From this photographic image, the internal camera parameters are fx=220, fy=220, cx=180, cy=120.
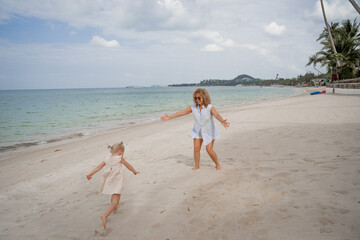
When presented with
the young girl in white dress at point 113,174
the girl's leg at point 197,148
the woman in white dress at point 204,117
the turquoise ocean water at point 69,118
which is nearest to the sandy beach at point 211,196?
the girl's leg at point 197,148

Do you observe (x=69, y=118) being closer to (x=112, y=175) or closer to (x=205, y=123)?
(x=205, y=123)

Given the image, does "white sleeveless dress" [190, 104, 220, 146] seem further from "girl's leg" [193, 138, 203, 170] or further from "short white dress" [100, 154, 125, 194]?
"short white dress" [100, 154, 125, 194]

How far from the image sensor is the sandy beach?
2734 mm

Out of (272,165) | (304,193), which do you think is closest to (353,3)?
(272,165)

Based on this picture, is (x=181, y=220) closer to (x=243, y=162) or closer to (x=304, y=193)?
(x=304, y=193)

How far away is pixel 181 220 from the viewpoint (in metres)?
3.02

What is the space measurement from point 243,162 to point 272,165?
2.12ft

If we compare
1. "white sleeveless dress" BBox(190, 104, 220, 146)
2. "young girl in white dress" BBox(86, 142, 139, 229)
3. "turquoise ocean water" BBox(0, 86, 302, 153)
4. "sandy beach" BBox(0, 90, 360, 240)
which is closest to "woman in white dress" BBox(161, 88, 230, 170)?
"white sleeveless dress" BBox(190, 104, 220, 146)

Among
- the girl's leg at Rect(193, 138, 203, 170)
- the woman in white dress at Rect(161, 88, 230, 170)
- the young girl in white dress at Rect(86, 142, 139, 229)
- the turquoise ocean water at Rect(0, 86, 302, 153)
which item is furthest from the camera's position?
the turquoise ocean water at Rect(0, 86, 302, 153)

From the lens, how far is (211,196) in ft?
11.7

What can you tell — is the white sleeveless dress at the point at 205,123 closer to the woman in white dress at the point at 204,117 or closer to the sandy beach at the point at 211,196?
the woman in white dress at the point at 204,117

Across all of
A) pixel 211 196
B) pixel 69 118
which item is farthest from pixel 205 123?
pixel 69 118

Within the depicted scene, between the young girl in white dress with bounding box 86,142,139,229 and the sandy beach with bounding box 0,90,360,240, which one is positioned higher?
the young girl in white dress with bounding box 86,142,139,229

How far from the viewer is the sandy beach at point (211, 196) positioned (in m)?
2.73
